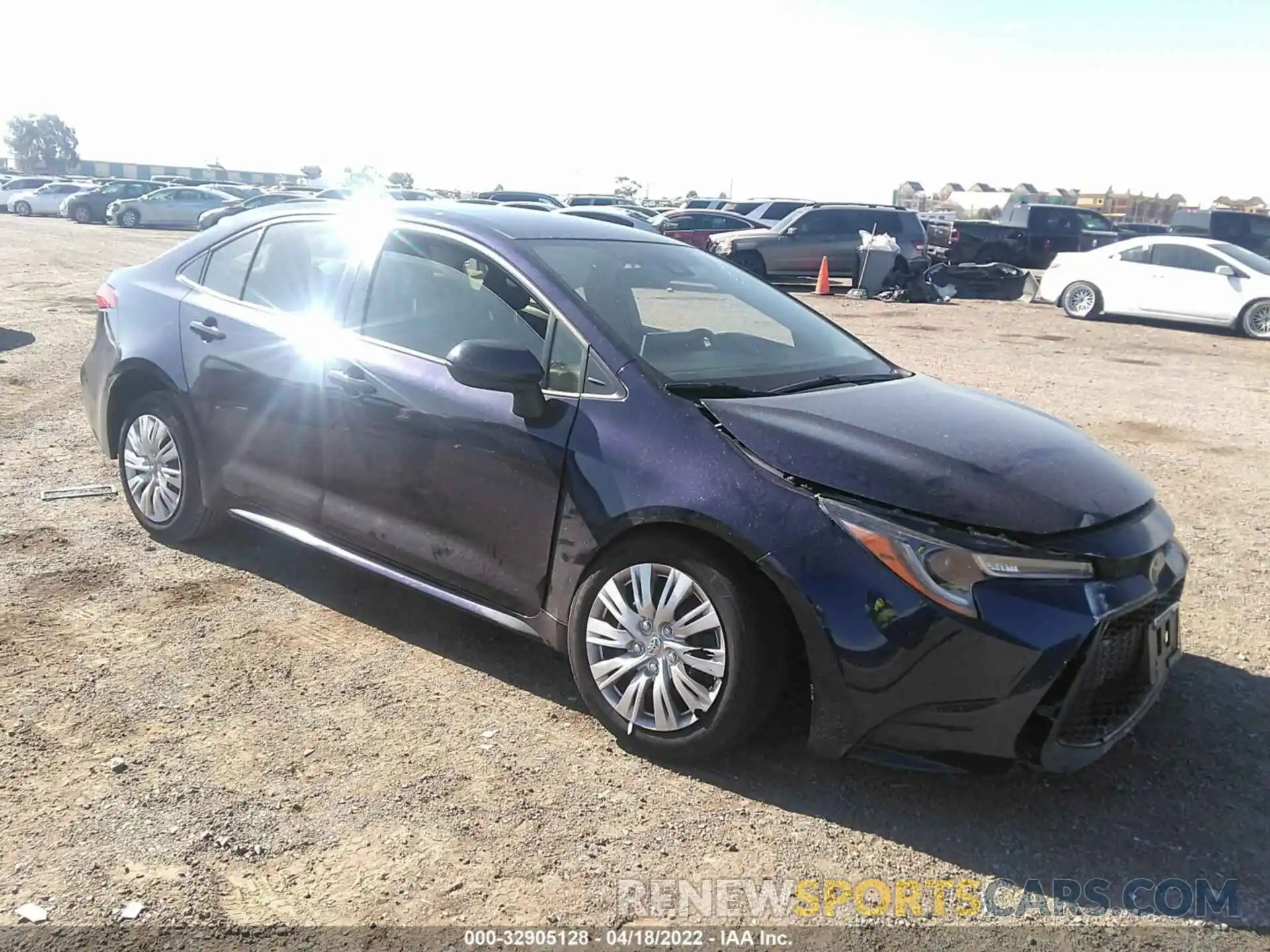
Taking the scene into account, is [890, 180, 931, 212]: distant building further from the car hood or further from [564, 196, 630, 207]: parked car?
the car hood

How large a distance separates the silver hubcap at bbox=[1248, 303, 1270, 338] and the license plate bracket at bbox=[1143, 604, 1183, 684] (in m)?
14.9

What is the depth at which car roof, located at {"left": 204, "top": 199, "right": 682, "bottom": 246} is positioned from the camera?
4.04 metres

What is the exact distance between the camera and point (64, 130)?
117m

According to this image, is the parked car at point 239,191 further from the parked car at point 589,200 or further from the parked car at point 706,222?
the parked car at point 706,222

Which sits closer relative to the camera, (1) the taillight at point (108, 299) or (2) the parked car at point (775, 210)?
(1) the taillight at point (108, 299)

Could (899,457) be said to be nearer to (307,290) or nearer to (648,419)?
(648,419)

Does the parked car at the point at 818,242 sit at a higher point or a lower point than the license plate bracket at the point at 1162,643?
higher

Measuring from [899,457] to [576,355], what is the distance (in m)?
1.16

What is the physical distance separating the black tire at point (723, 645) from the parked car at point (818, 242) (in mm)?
17827

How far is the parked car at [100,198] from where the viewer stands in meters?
38.0

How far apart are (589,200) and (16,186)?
3155cm

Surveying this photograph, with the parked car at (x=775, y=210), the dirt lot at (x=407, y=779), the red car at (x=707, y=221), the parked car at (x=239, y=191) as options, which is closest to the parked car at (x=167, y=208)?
the parked car at (x=239, y=191)

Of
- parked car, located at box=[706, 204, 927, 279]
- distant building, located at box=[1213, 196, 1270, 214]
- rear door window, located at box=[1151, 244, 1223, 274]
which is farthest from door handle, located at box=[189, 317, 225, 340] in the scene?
distant building, located at box=[1213, 196, 1270, 214]

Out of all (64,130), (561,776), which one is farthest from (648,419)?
(64,130)
